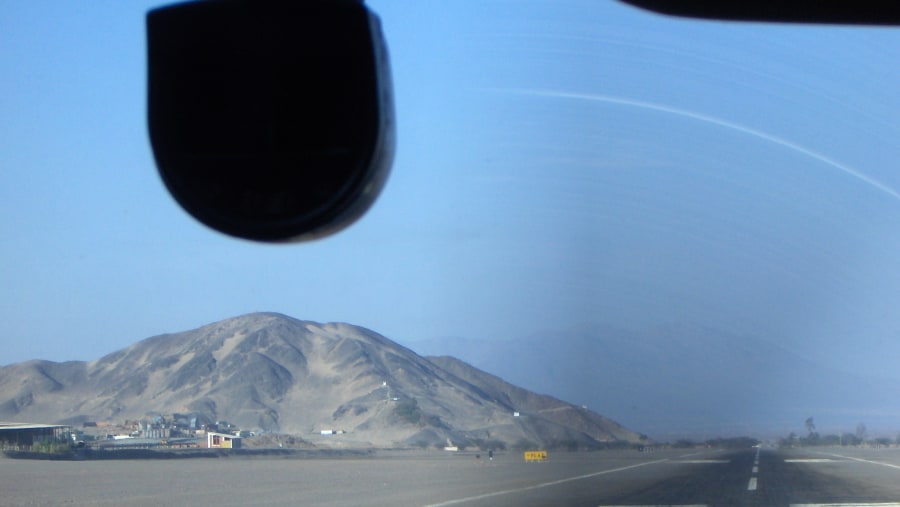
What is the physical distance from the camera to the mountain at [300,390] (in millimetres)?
49844

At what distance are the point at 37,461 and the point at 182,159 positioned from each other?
50.4 meters

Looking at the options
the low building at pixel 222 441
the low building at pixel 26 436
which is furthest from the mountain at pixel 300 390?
the low building at pixel 26 436

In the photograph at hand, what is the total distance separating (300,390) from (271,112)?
232ft

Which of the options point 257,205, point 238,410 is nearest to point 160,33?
point 257,205

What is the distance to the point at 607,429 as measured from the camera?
51344 millimetres

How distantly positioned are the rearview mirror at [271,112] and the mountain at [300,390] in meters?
40.5

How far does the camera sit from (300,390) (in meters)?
72.8

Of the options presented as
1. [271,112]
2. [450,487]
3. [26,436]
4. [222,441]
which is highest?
[271,112]

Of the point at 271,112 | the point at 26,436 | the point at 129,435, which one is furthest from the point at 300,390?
the point at 271,112

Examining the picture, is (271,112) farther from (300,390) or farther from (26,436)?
(300,390)

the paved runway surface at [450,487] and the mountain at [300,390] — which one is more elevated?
the mountain at [300,390]

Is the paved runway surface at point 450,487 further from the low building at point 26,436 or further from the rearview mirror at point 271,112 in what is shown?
the low building at point 26,436

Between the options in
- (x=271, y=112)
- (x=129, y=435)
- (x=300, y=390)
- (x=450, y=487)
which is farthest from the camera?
(x=129, y=435)

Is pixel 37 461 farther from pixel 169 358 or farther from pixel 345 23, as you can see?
pixel 345 23
